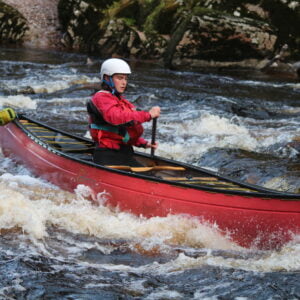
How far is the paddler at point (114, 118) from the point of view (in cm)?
601

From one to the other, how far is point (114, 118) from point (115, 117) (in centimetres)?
2

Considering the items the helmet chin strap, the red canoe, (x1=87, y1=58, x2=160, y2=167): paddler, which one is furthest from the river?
the helmet chin strap

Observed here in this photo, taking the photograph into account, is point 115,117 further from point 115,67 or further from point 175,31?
point 175,31

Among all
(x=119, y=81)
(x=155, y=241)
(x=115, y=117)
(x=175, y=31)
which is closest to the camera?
(x=155, y=241)

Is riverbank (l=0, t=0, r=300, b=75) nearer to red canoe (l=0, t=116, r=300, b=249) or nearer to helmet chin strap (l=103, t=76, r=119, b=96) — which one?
red canoe (l=0, t=116, r=300, b=249)

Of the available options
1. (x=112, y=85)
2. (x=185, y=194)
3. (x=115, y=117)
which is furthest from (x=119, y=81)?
(x=185, y=194)

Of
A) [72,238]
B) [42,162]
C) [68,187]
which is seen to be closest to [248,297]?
[72,238]

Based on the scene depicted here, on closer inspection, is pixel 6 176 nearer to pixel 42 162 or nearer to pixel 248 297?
pixel 42 162

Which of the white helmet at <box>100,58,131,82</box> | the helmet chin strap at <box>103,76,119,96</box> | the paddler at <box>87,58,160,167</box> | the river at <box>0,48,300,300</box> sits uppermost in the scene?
the white helmet at <box>100,58,131,82</box>

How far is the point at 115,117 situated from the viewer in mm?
6008

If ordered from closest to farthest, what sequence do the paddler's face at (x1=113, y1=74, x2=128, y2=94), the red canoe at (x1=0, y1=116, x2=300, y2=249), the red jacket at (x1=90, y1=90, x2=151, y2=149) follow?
1. the red canoe at (x1=0, y1=116, x2=300, y2=249)
2. the red jacket at (x1=90, y1=90, x2=151, y2=149)
3. the paddler's face at (x1=113, y1=74, x2=128, y2=94)

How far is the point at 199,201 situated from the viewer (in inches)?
218

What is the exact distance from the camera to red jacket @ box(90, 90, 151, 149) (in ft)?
19.7

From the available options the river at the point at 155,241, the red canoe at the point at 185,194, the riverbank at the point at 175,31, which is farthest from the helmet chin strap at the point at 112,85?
the riverbank at the point at 175,31
